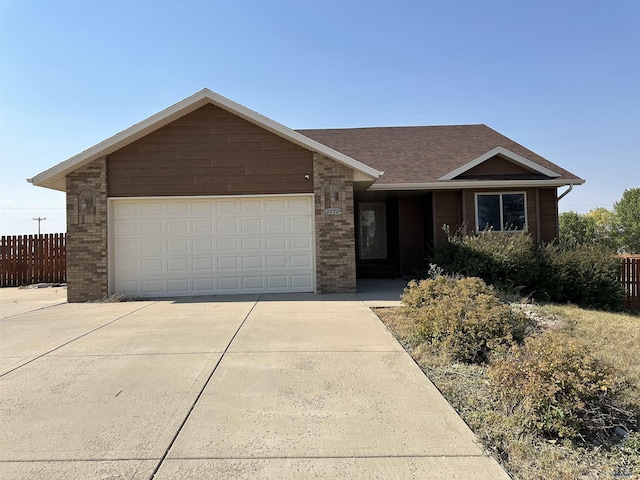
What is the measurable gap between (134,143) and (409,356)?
874 centimetres

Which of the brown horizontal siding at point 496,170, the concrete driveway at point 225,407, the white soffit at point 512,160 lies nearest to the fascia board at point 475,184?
the white soffit at point 512,160

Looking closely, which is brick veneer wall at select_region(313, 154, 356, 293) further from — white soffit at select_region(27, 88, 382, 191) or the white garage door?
white soffit at select_region(27, 88, 382, 191)

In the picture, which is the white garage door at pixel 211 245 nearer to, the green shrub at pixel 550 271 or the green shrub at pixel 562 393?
the green shrub at pixel 550 271

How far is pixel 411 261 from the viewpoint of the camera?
47.0 feet

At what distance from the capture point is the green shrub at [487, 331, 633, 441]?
126 inches

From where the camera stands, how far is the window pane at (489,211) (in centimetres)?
1273

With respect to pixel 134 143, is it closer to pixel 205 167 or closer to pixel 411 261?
pixel 205 167

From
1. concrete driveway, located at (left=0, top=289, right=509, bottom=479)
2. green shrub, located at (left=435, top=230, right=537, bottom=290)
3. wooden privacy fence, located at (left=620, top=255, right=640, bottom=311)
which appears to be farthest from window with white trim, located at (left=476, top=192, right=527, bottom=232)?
concrete driveway, located at (left=0, top=289, right=509, bottom=479)

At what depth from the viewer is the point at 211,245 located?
1068 centimetres

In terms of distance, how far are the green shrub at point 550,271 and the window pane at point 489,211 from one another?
229cm

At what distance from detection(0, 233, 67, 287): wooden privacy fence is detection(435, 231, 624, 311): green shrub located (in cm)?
1372

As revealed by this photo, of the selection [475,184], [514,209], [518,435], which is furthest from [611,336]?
[514,209]

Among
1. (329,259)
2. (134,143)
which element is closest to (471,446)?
(329,259)

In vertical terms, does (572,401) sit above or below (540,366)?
below
